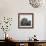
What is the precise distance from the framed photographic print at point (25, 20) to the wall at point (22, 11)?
107 millimetres

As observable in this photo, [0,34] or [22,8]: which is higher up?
[22,8]

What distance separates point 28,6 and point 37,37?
3.78 ft

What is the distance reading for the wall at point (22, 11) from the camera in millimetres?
4828

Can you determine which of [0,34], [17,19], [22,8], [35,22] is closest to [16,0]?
[22,8]

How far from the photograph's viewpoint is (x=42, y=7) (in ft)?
16.0

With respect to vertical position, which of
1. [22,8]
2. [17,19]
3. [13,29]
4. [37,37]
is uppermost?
[22,8]

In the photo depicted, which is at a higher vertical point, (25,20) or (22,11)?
(22,11)

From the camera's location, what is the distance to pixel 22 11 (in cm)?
486

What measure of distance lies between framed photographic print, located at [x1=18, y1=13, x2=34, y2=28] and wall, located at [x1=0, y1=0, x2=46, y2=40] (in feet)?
0.35

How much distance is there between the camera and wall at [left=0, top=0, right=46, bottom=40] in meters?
4.83

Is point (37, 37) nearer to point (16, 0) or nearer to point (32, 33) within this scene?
point (32, 33)

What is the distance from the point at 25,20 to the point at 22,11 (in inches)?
13.4

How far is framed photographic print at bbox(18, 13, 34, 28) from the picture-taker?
4852 mm

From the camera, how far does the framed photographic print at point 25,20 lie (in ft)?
15.9
